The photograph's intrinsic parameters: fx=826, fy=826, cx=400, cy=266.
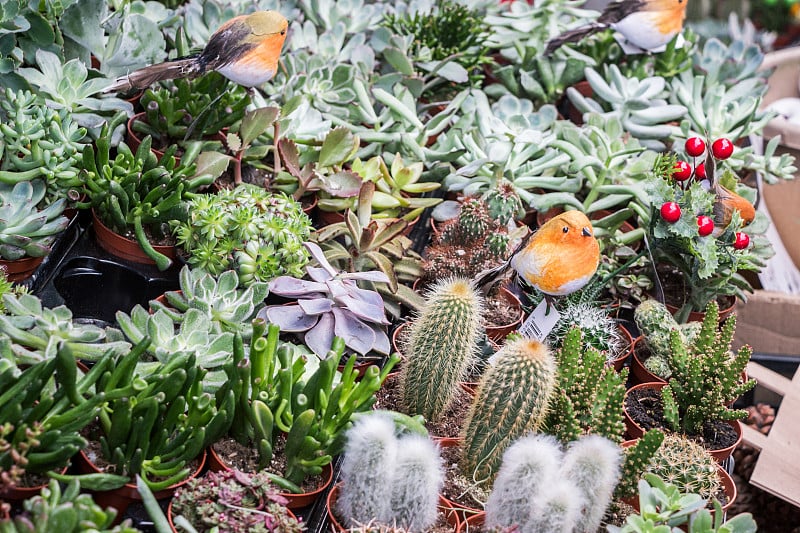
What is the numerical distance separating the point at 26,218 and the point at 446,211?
1.07 meters

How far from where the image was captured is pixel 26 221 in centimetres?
176

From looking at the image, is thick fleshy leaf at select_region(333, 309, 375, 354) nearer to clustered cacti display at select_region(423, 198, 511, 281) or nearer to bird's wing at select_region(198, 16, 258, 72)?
clustered cacti display at select_region(423, 198, 511, 281)

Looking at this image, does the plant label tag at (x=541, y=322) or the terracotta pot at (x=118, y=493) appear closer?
the terracotta pot at (x=118, y=493)

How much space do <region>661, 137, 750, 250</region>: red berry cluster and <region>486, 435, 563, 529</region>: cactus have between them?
2.73ft

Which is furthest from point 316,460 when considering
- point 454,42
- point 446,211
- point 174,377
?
point 454,42

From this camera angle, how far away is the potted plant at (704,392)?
179 centimetres

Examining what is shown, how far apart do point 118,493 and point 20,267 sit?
69cm

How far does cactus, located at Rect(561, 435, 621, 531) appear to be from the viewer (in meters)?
1.32

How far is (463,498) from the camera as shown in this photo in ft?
5.00

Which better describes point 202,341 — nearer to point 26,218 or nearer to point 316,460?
point 316,460

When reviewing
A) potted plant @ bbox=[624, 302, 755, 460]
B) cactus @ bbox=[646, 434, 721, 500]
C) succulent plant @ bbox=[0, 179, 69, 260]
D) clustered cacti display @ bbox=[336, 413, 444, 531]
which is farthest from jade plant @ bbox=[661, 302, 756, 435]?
succulent plant @ bbox=[0, 179, 69, 260]

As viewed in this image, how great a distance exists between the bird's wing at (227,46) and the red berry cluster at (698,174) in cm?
107

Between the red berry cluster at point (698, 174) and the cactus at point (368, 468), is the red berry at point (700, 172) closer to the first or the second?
the red berry cluster at point (698, 174)

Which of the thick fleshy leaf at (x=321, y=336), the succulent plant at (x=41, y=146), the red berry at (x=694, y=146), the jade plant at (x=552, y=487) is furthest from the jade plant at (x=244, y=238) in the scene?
the red berry at (x=694, y=146)
